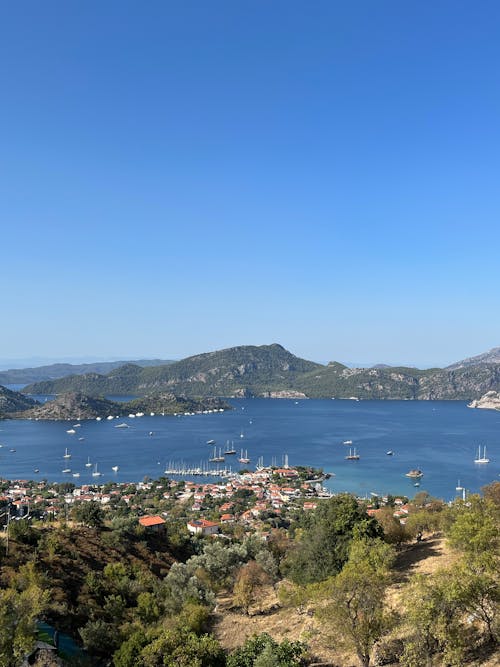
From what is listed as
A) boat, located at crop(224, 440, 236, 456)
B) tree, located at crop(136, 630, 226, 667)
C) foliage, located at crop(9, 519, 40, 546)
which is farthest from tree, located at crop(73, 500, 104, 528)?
boat, located at crop(224, 440, 236, 456)

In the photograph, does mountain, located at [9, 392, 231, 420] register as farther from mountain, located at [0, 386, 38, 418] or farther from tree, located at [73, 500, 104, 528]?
tree, located at [73, 500, 104, 528]

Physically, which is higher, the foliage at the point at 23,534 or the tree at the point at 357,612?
the tree at the point at 357,612

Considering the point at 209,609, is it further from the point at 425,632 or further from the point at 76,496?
the point at 76,496

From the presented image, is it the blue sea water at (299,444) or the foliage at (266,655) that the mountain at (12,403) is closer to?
the blue sea water at (299,444)

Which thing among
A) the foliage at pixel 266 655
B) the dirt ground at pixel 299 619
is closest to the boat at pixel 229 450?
the dirt ground at pixel 299 619

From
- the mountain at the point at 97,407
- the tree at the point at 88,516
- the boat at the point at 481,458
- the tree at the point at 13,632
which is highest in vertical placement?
the tree at the point at 13,632

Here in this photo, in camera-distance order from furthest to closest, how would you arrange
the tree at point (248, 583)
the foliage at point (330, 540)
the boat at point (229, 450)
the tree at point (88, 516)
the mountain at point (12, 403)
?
the mountain at point (12, 403) < the boat at point (229, 450) < the tree at point (88, 516) < the foliage at point (330, 540) < the tree at point (248, 583)

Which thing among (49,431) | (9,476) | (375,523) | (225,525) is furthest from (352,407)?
(375,523)
